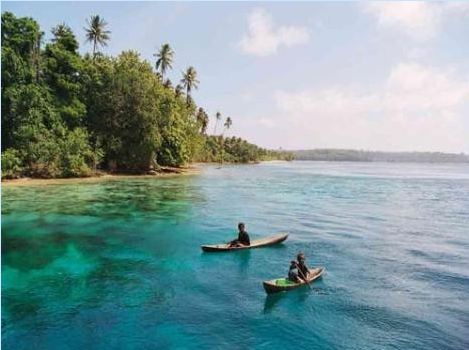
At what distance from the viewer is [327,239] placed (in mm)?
27828

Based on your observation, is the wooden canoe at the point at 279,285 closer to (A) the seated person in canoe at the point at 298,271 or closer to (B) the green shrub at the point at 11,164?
(A) the seated person in canoe at the point at 298,271

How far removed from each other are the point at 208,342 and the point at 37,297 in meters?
6.95

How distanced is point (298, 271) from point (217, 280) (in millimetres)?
3319

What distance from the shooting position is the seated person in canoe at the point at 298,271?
17.7 metres

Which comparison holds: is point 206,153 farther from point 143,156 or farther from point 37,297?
point 37,297

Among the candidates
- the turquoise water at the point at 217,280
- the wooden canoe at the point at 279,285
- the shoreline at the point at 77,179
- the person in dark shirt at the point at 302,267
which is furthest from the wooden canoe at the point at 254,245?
the shoreline at the point at 77,179

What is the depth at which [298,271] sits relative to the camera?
1803 cm

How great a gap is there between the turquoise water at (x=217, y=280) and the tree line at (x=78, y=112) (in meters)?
15.4

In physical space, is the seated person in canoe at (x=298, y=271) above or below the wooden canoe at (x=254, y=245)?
above

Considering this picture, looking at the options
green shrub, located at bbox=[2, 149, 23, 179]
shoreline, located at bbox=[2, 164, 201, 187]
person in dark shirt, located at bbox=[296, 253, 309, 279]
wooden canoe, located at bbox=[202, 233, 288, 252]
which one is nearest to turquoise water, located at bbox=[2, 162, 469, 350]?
wooden canoe, located at bbox=[202, 233, 288, 252]

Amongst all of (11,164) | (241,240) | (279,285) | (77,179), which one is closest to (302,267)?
(279,285)

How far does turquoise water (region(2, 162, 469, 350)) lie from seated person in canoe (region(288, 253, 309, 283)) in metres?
0.45

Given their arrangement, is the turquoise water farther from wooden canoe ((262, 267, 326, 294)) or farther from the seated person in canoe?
the seated person in canoe

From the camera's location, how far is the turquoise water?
1367 centimetres
